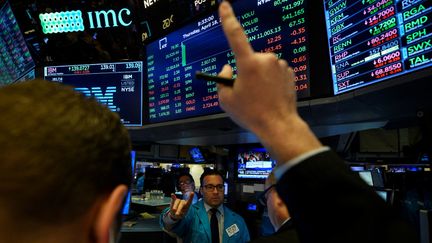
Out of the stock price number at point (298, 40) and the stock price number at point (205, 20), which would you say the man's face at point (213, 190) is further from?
the stock price number at point (298, 40)

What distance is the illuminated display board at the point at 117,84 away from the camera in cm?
362

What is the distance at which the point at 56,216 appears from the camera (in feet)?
1.56

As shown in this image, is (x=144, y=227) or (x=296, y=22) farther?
(x=144, y=227)

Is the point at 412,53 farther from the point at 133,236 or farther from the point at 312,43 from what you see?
the point at 133,236

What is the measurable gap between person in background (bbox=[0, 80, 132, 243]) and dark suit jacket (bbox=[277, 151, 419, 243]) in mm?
287

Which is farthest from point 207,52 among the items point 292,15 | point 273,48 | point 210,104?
point 292,15

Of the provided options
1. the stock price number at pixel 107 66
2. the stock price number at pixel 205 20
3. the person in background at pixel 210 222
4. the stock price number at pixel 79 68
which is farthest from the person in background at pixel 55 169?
the stock price number at pixel 79 68

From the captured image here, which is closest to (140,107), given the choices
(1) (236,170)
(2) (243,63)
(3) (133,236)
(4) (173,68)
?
(4) (173,68)

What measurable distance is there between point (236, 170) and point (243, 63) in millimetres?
5195

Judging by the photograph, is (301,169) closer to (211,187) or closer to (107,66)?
(211,187)

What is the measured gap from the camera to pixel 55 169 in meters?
0.47

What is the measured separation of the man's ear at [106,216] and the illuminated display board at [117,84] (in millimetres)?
3139

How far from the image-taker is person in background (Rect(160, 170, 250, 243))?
112 inches

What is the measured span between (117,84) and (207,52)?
1.25 m
